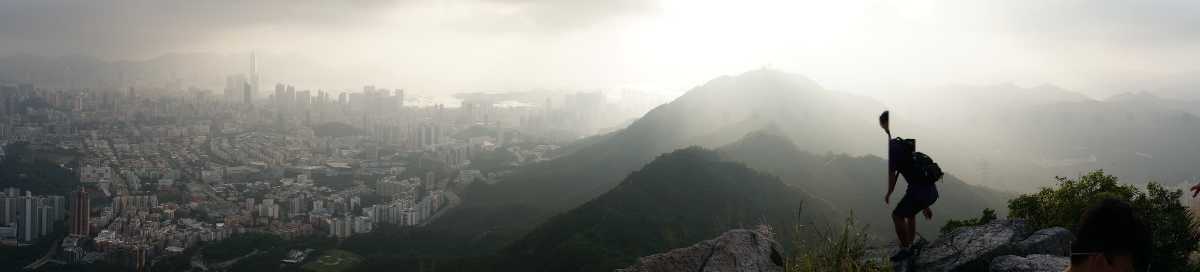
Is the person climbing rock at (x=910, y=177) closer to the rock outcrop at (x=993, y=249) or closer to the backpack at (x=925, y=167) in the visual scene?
the backpack at (x=925, y=167)

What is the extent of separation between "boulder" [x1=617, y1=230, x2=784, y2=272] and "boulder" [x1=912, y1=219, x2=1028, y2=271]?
130 centimetres

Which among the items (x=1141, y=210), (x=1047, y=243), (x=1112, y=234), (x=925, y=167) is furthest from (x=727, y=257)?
(x=1141, y=210)

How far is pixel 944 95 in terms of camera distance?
149m

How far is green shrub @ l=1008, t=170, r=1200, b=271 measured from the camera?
10914mm

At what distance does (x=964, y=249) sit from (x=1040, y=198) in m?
11.7

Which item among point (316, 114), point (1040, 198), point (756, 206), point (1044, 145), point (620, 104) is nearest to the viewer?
point (1040, 198)

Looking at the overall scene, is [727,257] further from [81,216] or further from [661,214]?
[81,216]

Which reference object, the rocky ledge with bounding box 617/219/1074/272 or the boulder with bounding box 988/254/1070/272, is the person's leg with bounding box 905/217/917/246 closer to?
the rocky ledge with bounding box 617/219/1074/272

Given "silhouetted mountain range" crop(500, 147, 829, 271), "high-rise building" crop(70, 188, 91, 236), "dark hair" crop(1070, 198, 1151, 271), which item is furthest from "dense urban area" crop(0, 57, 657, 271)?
"dark hair" crop(1070, 198, 1151, 271)

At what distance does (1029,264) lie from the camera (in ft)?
16.7

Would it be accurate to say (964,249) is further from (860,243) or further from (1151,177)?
(1151,177)

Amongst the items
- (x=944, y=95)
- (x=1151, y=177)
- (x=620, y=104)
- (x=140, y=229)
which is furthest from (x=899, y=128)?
(x=620, y=104)

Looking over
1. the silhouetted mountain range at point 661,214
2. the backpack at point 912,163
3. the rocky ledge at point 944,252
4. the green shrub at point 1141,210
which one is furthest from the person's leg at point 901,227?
the silhouetted mountain range at point 661,214

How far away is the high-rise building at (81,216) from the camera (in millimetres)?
56188
